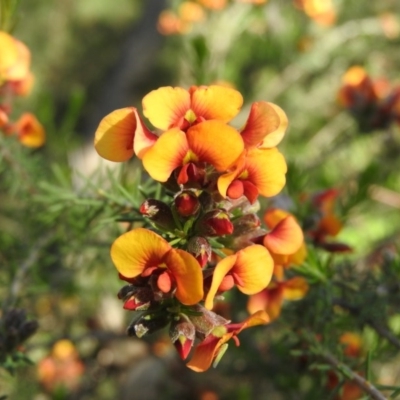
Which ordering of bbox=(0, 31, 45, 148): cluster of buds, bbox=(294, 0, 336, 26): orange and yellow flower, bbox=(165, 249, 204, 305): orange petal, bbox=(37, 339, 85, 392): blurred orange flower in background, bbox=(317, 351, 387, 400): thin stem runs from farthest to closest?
bbox=(294, 0, 336, 26): orange and yellow flower, bbox=(37, 339, 85, 392): blurred orange flower in background, bbox=(0, 31, 45, 148): cluster of buds, bbox=(317, 351, 387, 400): thin stem, bbox=(165, 249, 204, 305): orange petal

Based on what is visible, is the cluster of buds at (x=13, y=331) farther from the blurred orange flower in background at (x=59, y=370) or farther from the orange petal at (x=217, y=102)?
the blurred orange flower in background at (x=59, y=370)

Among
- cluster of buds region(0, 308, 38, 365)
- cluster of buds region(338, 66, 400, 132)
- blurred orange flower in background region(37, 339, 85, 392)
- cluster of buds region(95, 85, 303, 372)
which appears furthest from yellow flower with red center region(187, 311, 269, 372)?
cluster of buds region(338, 66, 400, 132)

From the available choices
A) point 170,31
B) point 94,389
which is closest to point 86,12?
A: point 170,31

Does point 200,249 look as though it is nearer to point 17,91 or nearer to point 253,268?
point 253,268

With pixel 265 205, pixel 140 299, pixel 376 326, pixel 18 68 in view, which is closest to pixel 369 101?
pixel 265 205

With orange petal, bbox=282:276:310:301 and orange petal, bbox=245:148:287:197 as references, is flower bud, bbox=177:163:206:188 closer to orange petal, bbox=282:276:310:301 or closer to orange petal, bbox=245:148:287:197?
orange petal, bbox=245:148:287:197

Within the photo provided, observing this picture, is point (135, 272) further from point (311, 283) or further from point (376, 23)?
point (376, 23)

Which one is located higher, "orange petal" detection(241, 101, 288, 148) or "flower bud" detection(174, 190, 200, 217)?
"orange petal" detection(241, 101, 288, 148)
